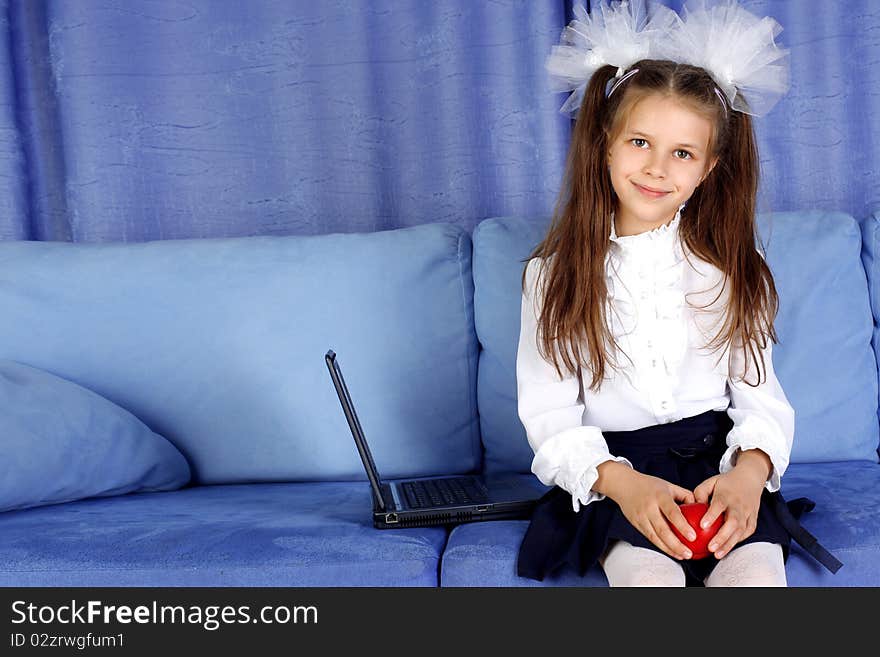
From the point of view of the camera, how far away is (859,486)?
1.47m

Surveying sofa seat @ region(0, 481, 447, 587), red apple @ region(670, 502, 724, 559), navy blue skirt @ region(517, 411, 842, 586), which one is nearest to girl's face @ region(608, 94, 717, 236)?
navy blue skirt @ region(517, 411, 842, 586)

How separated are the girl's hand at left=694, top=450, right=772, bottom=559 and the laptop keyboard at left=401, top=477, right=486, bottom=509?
0.34m

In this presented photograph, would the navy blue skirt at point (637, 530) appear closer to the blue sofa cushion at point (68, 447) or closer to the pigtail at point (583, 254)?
the pigtail at point (583, 254)

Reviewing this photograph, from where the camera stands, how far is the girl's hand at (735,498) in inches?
46.0

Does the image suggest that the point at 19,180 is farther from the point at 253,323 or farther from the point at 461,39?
the point at 461,39

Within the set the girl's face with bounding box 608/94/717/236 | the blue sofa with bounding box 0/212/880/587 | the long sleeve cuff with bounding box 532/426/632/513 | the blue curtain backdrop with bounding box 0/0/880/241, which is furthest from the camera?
the blue curtain backdrop with bounding box 0/0/880/241

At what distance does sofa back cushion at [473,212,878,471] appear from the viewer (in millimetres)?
1673

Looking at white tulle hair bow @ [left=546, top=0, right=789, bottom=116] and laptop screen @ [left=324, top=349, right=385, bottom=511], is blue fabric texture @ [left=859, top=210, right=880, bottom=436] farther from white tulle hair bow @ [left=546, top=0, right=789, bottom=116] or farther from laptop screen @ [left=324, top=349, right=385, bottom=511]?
laptop screen @ [left=324, top=349, right=385, bottom=511]

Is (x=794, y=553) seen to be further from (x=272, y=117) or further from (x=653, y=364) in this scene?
(x=272, y=117)

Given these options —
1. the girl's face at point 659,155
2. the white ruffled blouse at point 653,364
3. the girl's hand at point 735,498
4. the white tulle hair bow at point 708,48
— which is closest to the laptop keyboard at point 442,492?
the white ruffled blouse at point 653,364

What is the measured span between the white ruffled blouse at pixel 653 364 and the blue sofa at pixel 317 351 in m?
0.26
